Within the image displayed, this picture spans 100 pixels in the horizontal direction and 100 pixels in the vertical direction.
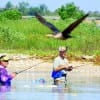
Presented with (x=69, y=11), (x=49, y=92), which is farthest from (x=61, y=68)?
(x=69, y=11)

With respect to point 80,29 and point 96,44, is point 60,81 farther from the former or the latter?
point 80,29

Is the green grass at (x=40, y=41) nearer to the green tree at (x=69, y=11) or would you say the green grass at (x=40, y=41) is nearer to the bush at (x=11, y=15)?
the bush at (x=11, y=15)

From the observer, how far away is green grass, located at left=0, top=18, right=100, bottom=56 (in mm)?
33438

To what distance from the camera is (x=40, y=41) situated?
3544 centimetres

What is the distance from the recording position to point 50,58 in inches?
1232

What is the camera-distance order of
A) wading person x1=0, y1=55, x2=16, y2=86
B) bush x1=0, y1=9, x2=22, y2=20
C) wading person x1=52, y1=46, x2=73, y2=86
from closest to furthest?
wading person x1=0, y1=55, x2=16, y2=86, wading person x1=52, y1=46, x2=73, y2=86, bush x1=0, y1=9, x2=22, y2=20

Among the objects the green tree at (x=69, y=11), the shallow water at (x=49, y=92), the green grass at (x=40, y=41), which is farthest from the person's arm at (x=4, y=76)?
the green tree at (x=69, y=11)

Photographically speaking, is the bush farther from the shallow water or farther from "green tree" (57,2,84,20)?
the shallow water

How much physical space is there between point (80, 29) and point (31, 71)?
11.4 metres

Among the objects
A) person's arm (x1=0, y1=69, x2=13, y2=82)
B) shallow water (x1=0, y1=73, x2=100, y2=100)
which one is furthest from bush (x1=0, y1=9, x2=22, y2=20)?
person's arm (x1=0, y1=69, x2=13, y2=82)

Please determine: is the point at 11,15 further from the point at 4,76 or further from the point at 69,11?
the point at 4,76

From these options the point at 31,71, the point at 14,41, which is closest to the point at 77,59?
the point at 31,71

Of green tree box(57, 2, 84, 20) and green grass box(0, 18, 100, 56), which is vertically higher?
green tree box(57, 2, 84, 20)

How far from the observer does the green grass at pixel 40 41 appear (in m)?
33.4
